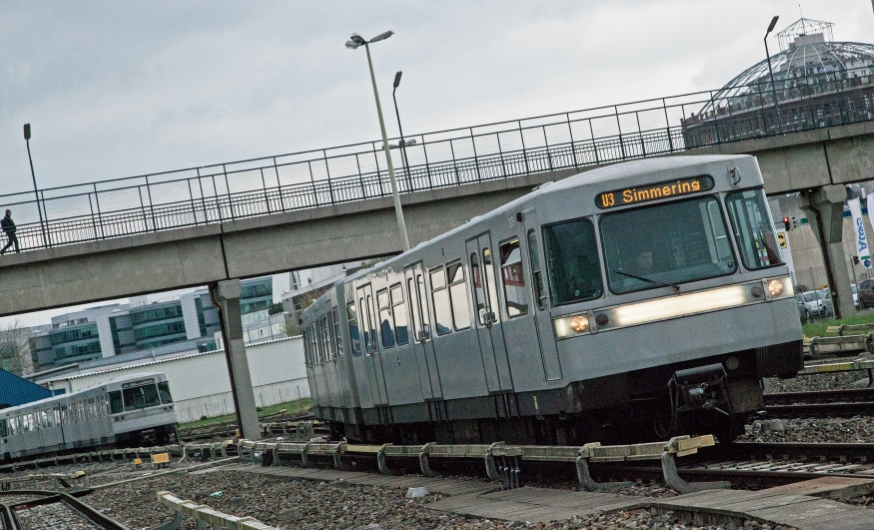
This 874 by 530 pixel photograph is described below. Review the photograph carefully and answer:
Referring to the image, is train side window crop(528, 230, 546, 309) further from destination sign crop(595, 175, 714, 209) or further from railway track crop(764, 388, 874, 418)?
railway track crop(764, 388, 874, 418)

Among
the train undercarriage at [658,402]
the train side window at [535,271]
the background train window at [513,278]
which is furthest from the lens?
the background train window at [513,278]

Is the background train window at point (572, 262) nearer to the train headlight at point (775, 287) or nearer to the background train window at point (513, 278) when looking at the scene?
the background train window at point (513, 278)

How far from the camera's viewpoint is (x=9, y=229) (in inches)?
1352

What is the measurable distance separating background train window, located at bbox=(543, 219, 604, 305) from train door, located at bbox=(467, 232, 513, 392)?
183 cm

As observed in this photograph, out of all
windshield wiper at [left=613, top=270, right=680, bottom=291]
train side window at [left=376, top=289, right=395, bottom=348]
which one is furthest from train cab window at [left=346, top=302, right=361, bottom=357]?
windshield wiper at [left=613, top=270, right=680, bottom=291]

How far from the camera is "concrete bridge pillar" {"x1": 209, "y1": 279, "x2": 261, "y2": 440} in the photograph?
3697 centimetres

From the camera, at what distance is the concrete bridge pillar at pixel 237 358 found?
36969mm

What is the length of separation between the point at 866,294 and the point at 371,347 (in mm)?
37599

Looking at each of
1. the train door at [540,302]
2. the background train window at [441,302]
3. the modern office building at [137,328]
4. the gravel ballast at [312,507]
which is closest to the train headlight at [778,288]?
the train door at [540,302]

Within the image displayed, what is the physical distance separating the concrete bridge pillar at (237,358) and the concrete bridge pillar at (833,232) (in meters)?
19.8

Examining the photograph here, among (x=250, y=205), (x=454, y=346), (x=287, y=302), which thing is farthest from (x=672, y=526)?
(x=287, y=302)

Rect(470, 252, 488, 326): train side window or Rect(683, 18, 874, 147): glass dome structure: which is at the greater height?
Rect(683, 18, 874, 147): glass dome structure

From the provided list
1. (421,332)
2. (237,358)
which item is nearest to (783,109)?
(237,358)

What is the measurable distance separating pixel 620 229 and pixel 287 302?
4858 inches
